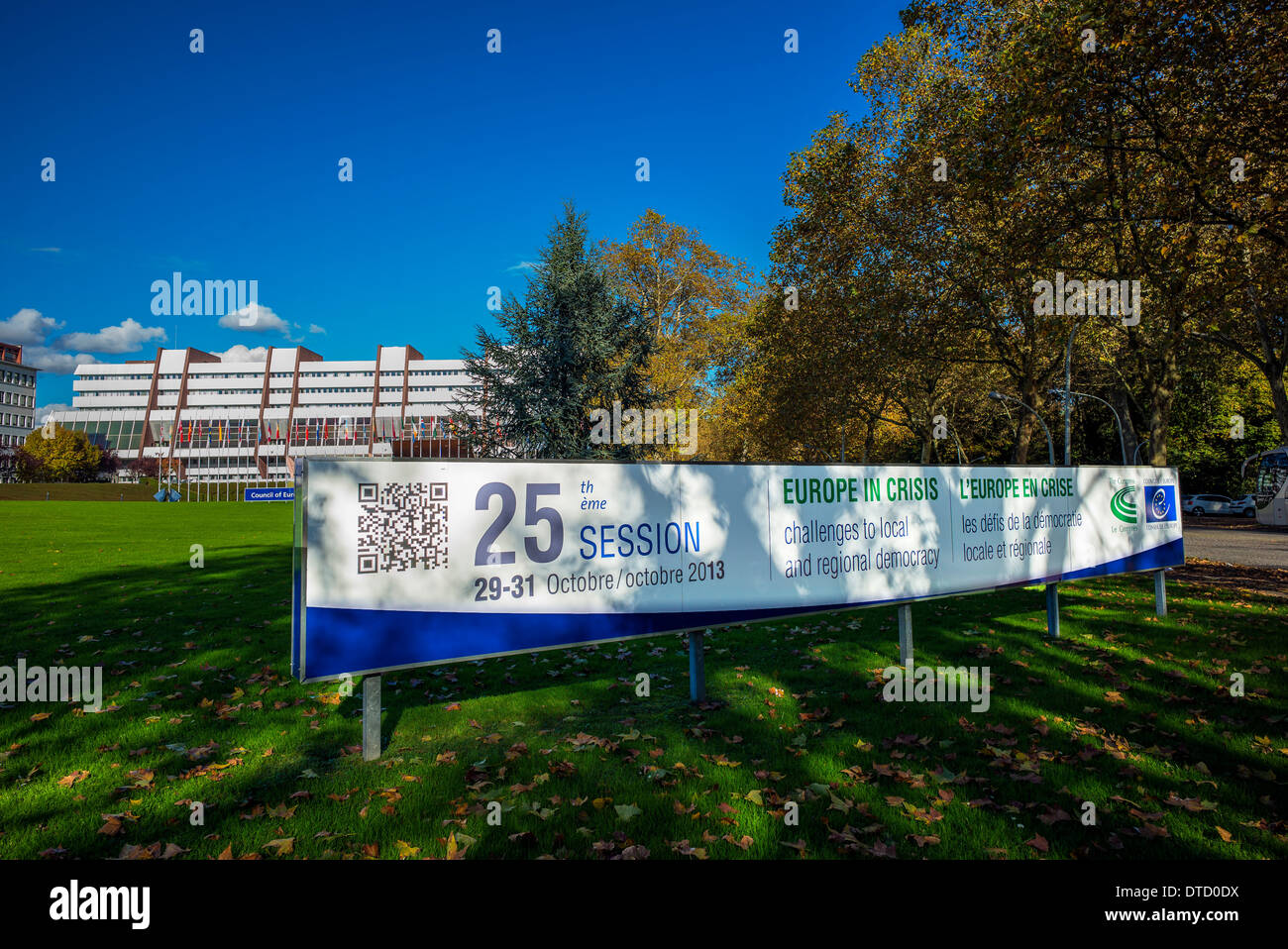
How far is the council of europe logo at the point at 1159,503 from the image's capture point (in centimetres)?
864

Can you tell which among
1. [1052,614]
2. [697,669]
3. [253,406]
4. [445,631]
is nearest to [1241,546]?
[1052,614]

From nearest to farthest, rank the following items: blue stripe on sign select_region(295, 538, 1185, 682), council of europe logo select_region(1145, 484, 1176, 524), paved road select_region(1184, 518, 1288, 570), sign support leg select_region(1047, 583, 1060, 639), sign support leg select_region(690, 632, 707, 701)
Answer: blue stripe on sign select_region(295, 538, 1185, 682) < sign support leg select_region(690, 632, 707, 701) < sign support leg select_region(1047, 583, 1060, 639) < council of europe logo select_region(1145, 484, 1176, 524) < paved road select_region(1184, 518, 1288, 570)

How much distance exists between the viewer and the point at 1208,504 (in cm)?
4091

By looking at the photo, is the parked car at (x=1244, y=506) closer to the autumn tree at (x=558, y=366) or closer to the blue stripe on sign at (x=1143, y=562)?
the autumn tree at (x=558, y=366)

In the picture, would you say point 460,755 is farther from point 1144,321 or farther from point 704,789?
point 1144,321

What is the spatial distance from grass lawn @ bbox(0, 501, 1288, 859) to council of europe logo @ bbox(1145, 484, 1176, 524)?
4.41 feet

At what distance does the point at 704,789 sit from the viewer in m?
4.05

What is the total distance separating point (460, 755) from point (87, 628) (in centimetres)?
718

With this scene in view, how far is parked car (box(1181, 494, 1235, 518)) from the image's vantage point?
131 feet

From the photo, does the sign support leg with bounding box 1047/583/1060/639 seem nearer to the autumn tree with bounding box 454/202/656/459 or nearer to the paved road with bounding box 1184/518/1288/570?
the paved road with bounding box 1184/518/1288/570

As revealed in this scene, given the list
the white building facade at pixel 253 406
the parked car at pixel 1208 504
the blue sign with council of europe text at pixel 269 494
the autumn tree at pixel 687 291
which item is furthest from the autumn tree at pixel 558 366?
the white building facade at pixel 253 406

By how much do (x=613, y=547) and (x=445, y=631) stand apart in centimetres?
142

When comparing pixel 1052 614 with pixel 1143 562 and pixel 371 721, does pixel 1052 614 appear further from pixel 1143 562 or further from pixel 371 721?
pixel 371 721

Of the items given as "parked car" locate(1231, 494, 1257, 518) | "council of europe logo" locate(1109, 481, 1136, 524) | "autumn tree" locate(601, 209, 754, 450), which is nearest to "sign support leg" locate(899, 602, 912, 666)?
"council of europe logo" locate(1109, 481, 1136, 524)
